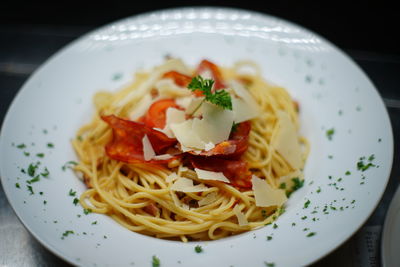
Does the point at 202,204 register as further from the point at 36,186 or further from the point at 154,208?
the point at 36,186

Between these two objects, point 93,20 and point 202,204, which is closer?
point 202,204

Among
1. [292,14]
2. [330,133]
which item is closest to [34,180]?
[330,133]

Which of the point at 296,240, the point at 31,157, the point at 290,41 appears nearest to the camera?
the point at 296,240

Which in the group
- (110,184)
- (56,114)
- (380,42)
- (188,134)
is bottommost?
(110,184)

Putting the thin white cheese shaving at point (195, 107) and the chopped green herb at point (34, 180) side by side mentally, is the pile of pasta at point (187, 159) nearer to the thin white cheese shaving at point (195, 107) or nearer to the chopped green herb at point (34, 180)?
the thin white cheese shaving at point (195, 107)

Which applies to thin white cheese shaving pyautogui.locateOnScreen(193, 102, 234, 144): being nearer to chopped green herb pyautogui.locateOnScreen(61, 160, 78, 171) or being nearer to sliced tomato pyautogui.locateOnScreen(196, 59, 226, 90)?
sliced tomato pyautogui.locateOnScreen(196, 59, 226, 90)

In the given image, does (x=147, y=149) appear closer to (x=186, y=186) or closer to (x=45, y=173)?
(x=186, y=186)

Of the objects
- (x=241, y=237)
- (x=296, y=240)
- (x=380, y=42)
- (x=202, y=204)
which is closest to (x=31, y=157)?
(x=202, y=204)
